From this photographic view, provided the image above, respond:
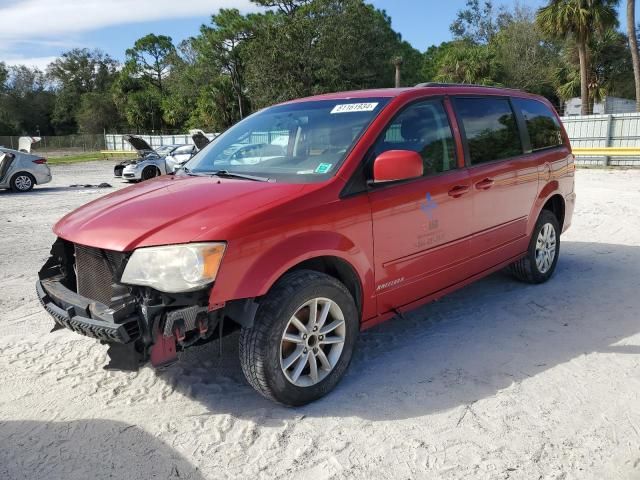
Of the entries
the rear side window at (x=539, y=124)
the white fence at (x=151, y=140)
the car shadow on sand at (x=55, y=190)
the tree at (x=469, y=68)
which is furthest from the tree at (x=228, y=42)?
the rear side window at (x=539, y=124)

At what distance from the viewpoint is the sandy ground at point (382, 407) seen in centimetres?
259

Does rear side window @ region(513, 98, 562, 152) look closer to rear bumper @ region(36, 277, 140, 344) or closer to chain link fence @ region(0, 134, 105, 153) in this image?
rear bumper @ region(36, 277, 140, 344)

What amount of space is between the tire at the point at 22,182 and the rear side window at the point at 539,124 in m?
14.4

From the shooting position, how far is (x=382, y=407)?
3.07 metres

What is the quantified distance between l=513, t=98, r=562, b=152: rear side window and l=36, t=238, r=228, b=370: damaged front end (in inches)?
143

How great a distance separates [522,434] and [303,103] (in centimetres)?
277

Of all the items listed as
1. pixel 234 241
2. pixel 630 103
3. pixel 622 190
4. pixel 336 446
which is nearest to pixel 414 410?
pixel 336 446

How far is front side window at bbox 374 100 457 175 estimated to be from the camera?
3.60 meters

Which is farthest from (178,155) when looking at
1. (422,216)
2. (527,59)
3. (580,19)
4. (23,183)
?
(527,59)

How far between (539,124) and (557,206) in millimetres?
902


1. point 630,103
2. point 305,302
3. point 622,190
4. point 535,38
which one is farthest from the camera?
point 535,38

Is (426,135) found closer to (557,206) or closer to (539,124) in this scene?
(539,124)

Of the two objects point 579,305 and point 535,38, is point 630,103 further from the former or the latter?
point 579,305

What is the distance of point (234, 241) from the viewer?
2.69 metres
